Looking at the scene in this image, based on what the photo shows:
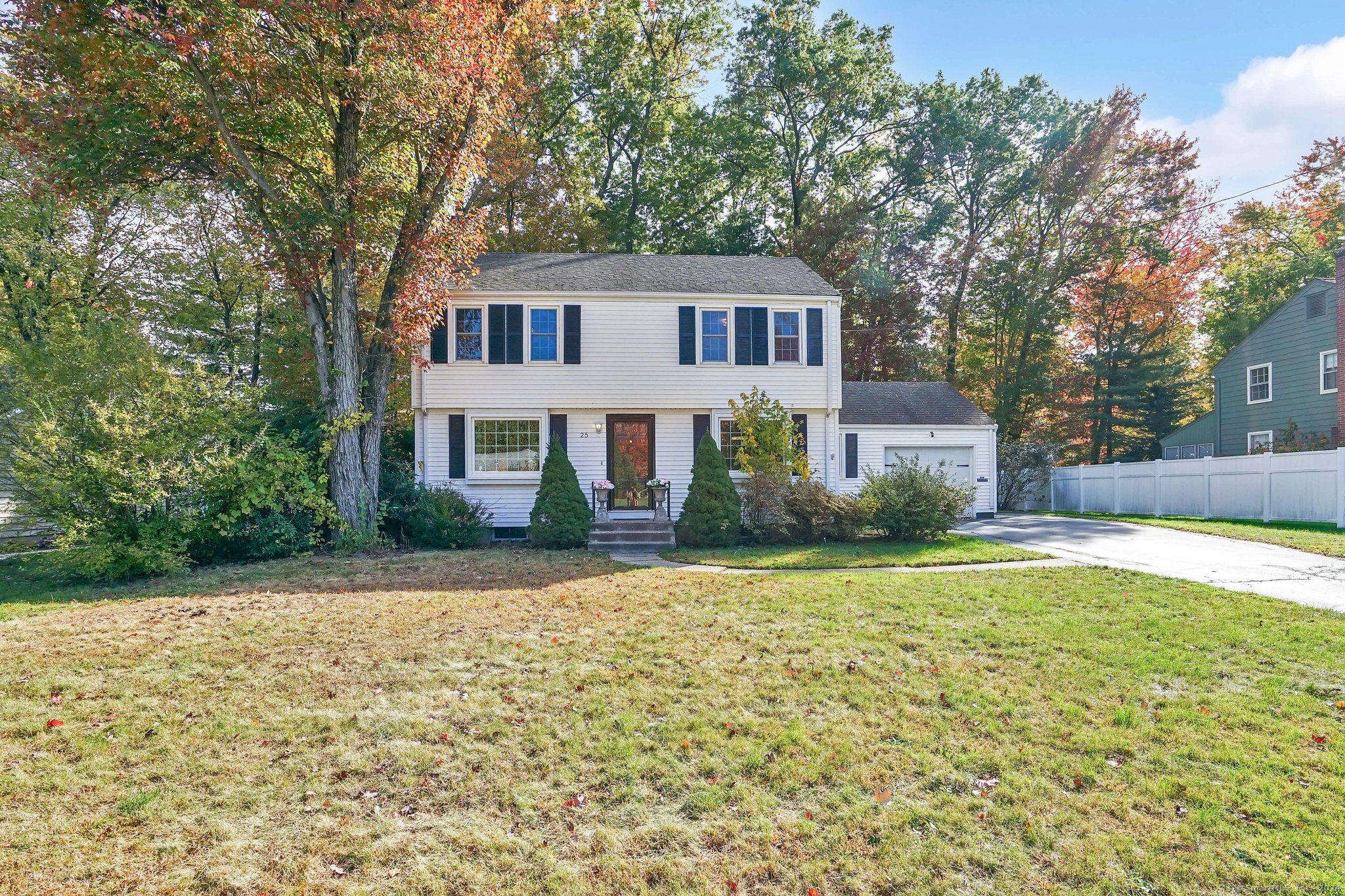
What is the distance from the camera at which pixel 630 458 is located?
52.5 ft

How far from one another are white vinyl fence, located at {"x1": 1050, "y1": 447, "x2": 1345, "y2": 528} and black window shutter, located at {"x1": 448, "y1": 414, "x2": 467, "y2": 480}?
18.1 metres

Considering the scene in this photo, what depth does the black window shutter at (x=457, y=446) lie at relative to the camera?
50.2 ft

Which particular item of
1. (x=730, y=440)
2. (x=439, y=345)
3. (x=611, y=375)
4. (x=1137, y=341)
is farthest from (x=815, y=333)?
(x=1137, y=341)

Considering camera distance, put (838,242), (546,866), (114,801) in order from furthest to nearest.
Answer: (838,242) → (114,801) → (546,866)

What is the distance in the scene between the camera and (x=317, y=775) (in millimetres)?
3842

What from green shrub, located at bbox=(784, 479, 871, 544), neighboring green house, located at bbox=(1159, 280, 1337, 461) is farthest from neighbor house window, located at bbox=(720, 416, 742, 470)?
neighboring green house, located at bbox=(1159, 280, 1337, 461)

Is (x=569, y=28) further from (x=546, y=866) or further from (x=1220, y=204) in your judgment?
(x=1220, y=204)

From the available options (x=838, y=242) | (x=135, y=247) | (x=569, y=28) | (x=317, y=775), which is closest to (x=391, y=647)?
(x=317, y=775)

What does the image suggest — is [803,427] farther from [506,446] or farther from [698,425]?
[506,446]

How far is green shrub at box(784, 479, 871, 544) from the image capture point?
42.8ft

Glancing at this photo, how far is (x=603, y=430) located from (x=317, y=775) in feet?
40.0

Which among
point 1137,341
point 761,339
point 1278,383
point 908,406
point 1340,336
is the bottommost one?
point 908,406

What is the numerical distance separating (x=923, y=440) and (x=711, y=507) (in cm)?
869

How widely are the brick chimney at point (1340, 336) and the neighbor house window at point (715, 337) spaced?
17.1 meters
